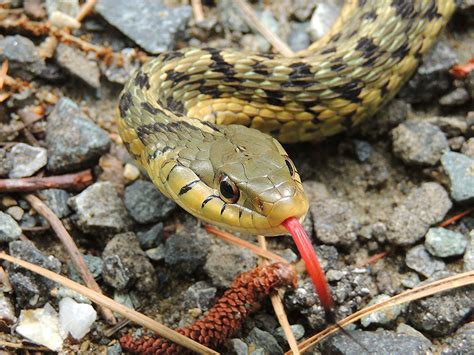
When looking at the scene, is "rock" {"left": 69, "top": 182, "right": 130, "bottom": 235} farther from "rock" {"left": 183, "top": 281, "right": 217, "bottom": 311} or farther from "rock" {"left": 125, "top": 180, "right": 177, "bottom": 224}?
"rock" {"left": 183, "top": 281, "right": 217, "bottom": 311}

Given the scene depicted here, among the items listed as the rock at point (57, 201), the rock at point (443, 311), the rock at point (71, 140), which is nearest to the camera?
the rock at point (443, 311)

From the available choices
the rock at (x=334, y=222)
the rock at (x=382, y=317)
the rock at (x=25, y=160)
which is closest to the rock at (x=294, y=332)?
the rock at (x=382, y=317)

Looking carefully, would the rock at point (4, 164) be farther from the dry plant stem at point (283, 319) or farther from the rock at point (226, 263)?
the dry plant stem at point (283, 319)

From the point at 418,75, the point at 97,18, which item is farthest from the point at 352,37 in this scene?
the point at 97,18

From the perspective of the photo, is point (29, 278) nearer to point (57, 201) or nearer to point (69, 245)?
point (69, 245)

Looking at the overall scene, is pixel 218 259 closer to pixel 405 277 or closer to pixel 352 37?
pixel 405 277

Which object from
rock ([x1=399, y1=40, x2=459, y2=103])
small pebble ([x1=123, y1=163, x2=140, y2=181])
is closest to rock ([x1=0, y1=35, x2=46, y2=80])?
small pebble ([x1=123, y1=163, x2=140, y2=181])

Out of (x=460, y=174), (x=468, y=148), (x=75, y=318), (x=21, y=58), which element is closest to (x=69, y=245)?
(x=75, y=318)

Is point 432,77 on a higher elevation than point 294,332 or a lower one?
higher
